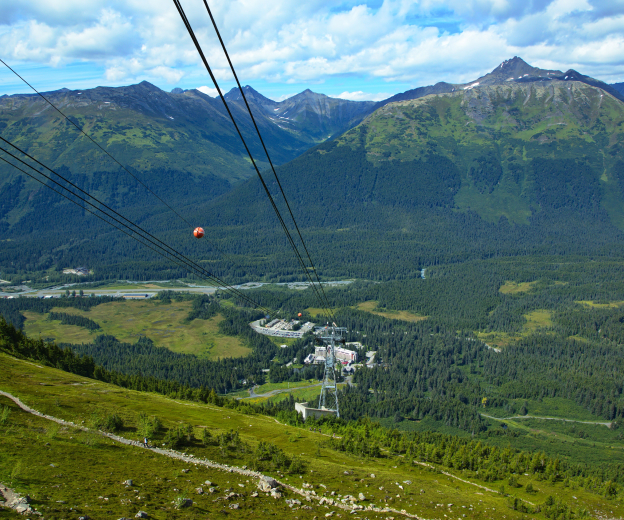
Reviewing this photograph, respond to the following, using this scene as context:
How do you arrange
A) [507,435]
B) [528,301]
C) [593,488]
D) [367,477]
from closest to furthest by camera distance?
[367,477], [593,488], [507,435], [528,301]

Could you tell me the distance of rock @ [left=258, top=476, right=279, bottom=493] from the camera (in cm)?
2953

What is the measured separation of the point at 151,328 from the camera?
163 meters

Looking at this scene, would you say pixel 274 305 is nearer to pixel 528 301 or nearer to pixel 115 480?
pixel 528 301

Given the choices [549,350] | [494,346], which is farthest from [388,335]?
[549,350]

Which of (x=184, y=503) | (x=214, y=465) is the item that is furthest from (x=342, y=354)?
(x=184, y=503)

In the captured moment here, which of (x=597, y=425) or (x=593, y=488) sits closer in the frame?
(x=593, y=488)

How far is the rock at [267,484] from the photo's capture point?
29.5 metres

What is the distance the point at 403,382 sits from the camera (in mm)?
116938

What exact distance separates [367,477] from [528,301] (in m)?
169

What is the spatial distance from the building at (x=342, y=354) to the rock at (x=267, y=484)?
3951 inches

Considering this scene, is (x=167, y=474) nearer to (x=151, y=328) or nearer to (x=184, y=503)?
→ (x=184, y=503)

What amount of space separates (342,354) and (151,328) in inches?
2774

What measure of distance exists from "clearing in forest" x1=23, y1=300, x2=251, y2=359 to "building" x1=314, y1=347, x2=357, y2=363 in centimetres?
2147

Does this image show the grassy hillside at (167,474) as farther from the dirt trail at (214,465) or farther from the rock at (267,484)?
the dirt trail at (214,465)
